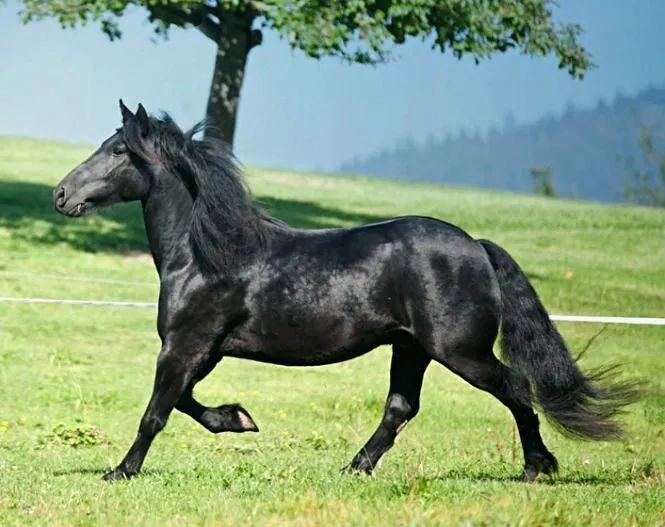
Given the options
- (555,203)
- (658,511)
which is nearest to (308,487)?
(658,511)

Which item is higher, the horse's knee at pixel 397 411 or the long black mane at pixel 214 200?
the long black mane at pixel 214 200

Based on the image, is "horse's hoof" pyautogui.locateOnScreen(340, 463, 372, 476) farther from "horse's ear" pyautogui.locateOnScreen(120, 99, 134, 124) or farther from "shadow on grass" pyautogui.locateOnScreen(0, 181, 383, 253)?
"shadow on grass" pyautogui.locateOnScreen(0, 181, 383, 253)

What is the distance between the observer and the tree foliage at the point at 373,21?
22.5 m

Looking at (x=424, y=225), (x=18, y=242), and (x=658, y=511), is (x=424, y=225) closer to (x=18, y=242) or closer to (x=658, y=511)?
(x=658, y=511)

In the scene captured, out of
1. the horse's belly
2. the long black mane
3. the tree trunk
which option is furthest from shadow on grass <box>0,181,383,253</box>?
the horse's belly

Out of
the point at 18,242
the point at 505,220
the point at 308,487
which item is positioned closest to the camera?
the point at 308,487

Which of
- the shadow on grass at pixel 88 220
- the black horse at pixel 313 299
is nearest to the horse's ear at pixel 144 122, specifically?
the black horse at pixel 313 299

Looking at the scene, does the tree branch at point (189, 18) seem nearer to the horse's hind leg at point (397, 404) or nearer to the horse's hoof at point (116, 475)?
the horse's hind leg at point (397, 404)

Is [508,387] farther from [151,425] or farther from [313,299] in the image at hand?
[151,425]

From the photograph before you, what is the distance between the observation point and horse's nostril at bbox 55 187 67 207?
28.3 ft

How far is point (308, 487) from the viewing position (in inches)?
288

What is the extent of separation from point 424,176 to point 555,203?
37.9m

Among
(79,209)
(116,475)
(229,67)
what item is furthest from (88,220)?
(116,475)

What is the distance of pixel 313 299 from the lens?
26.9 feet
